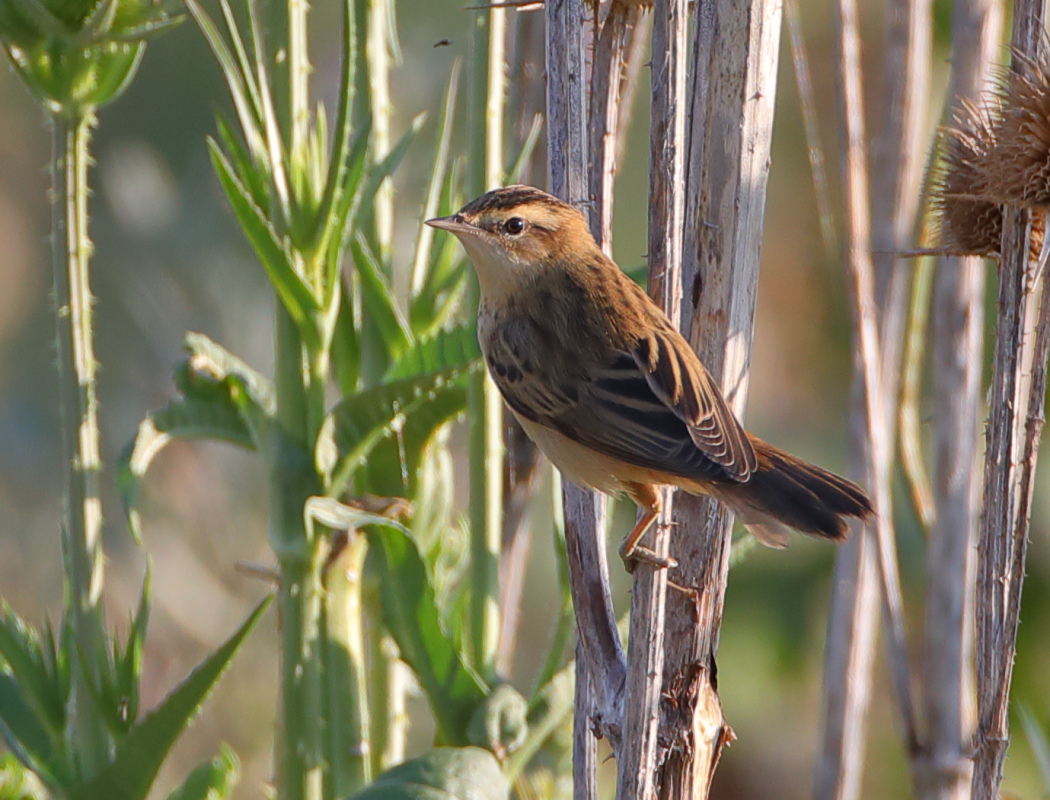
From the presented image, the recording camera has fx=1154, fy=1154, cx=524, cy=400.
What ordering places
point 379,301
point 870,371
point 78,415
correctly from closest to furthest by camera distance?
point 78,415
point 379,301
point 870,371

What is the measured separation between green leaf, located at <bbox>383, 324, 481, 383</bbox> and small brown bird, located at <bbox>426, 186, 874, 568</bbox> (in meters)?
0.17

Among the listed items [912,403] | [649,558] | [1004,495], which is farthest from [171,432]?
[912,403]

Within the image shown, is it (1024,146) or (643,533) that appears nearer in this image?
(1024,146)

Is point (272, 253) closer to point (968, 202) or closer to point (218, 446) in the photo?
point (968, 202)

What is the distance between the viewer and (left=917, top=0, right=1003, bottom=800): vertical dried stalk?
2.88 meters

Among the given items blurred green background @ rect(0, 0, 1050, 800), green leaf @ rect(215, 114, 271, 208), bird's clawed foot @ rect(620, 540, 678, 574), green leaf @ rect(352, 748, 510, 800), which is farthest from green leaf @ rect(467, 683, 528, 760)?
blurred green background @ rect(0, 0, 1050, 800)

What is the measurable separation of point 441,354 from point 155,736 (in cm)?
85

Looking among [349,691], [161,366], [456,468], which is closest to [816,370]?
[456,468]

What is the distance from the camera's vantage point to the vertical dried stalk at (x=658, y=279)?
1702 millimetres

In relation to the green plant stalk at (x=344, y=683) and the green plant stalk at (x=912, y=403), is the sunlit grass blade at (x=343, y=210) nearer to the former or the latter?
the green plant stalk at (x=344, y=683)

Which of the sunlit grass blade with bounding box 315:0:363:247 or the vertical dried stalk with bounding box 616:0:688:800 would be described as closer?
the vertical dried stalk with bounding box 616:0:688:800

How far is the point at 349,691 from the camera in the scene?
2240 mm

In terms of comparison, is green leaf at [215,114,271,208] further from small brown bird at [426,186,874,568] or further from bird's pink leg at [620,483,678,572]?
bird's pink leg at [620,483,678,572]

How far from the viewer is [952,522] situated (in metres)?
2.94
